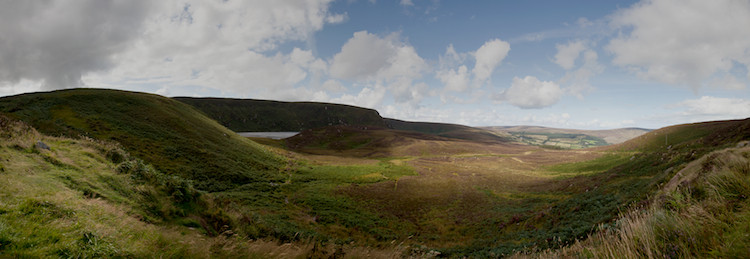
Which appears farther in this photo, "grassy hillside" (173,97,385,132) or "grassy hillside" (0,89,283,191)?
"grassy hillside" (173,97,385,132)

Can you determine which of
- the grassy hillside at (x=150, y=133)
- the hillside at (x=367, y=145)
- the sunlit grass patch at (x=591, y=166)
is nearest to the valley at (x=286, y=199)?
the grassy hillside at (x=150, y=133)

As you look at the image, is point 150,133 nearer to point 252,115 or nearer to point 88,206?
point 88,206

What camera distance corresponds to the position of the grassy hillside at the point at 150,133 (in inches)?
1051

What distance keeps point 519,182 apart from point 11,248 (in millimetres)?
44877

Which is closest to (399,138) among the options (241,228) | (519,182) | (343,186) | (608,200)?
(519,182)

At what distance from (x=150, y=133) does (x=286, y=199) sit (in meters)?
21.9

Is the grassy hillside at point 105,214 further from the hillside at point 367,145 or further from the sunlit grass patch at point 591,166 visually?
the hillside at point 367,145

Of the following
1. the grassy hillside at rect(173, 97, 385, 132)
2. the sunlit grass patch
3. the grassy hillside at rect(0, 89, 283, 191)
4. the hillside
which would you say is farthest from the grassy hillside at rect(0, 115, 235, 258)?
the grassy hillside at rect(173, 97, 385, 132)

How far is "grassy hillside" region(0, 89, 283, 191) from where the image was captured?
26.7 meters

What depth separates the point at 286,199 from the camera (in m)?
25.3

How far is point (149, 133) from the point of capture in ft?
108

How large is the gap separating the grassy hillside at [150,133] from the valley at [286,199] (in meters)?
0.24

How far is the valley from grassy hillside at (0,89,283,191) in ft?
0.77

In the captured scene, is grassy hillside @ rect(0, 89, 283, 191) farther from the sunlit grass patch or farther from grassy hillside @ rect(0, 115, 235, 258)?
the sunlit grass patch
